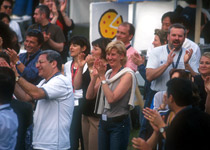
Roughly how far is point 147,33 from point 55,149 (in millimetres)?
5515

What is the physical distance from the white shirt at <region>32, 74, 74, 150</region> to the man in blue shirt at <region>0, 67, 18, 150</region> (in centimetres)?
89

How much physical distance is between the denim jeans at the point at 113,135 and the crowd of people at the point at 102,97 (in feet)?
0.04

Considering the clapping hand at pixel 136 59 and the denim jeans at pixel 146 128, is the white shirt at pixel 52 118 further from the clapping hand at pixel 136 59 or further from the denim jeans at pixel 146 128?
the clapping hand at pixel 136 59

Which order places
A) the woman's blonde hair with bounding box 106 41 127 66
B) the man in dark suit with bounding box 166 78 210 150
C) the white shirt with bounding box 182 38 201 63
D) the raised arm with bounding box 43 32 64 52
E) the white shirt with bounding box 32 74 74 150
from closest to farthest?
the man in dark suit with bounding box 166 78 210 150
the white shirt with bounding box 32 74 74 150
the woman's blonde hair with bounding box 106 41 127 66
the white shirt with bounding box 182 38 201 63
the raised arm with bounding box 43 32 64 52

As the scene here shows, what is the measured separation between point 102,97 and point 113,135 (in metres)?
0.49

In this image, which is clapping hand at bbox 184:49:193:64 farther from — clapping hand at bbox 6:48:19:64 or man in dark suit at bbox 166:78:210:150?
clapping hand at bbox 6:48:19:64

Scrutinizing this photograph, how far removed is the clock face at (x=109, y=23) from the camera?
8047 millimetres

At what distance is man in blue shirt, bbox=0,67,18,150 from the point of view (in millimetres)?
3713

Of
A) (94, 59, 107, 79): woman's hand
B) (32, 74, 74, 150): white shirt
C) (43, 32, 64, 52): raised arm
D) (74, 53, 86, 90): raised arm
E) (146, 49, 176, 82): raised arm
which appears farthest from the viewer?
(43, 32, 64, 52): raised arm

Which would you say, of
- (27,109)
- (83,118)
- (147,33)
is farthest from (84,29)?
(27,109)

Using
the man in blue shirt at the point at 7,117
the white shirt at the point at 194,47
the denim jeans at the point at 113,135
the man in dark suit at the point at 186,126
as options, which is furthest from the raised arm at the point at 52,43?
the man in dark suit at the point at 186,126

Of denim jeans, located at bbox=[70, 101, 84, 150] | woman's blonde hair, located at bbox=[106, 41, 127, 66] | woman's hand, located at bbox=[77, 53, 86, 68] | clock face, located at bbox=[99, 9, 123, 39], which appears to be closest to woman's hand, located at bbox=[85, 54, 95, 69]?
woman's hand, located at bbox=[77, 53, 86, 68]

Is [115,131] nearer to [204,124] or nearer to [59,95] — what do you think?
[59,95]

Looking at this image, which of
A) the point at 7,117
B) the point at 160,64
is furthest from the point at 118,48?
the point at 7,117
